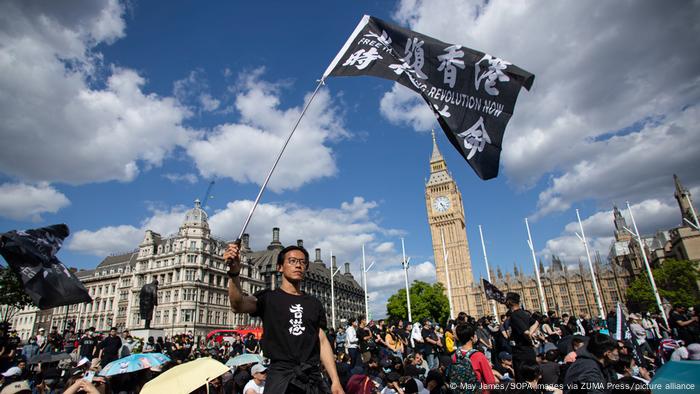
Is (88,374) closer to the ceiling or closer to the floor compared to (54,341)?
closer to the floor

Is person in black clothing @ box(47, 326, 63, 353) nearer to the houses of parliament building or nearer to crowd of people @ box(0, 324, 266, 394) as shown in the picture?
crowd of people @ box(0, 324, 266, 394)

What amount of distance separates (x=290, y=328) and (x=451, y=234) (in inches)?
3885

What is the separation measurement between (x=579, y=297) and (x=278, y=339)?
11276cm

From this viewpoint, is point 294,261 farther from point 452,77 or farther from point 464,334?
point 452,77

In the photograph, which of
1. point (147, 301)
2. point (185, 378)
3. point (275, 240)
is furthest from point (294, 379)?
point (275, 240)

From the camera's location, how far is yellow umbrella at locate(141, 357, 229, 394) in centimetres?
336

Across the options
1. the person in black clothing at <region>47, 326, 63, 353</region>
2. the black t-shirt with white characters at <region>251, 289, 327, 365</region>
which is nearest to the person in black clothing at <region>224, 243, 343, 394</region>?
the black t-shirt with white characters at <region>251, 289, 327, 365</region>

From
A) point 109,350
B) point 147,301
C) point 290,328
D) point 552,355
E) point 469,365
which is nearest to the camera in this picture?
point 290,328

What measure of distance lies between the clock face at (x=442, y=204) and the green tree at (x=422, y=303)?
90.7ft

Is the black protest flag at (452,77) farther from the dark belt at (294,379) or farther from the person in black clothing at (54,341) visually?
the person in black clothing at (54,341)

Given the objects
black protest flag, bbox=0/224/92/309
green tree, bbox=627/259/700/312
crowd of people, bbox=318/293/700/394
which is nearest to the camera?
crowd of people, bbox=318/293/700/394

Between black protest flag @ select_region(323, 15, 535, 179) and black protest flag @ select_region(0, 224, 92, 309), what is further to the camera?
black protest flag @ select_region(0, 224, 92, 309)

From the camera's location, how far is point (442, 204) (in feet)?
320

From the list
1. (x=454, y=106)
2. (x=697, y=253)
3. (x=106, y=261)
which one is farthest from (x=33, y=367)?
(x=697, y=253)
